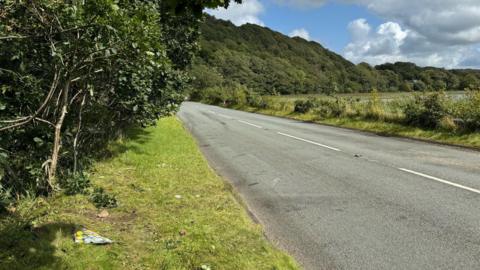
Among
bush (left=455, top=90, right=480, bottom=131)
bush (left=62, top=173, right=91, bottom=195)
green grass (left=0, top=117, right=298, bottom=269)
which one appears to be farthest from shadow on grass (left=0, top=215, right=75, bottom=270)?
bush (left=455, top=90, right=480, bottom=131)

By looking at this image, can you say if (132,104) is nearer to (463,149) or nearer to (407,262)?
(407,262)

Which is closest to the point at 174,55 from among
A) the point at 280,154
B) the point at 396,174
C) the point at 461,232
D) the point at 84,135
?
the point at 280,154

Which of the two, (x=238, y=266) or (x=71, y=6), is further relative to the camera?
(x=71, y=6)

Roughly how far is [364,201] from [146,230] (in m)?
3.90

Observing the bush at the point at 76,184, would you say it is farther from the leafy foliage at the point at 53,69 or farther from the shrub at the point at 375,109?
the shrub at the point at 375,109

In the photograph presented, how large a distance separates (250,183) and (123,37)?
171 inches

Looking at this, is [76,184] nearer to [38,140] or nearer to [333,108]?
[38,140]

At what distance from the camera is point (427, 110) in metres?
18.5

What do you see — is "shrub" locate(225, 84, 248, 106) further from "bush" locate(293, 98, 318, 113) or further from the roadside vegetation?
the roadside vegetation

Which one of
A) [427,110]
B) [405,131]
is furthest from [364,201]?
[427,110]

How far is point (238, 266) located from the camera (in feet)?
14.9

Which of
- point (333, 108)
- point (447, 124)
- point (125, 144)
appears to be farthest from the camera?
point (333, 108)

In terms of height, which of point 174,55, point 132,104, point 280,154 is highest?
point 174,55

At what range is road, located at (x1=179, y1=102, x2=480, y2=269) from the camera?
5.08 m
